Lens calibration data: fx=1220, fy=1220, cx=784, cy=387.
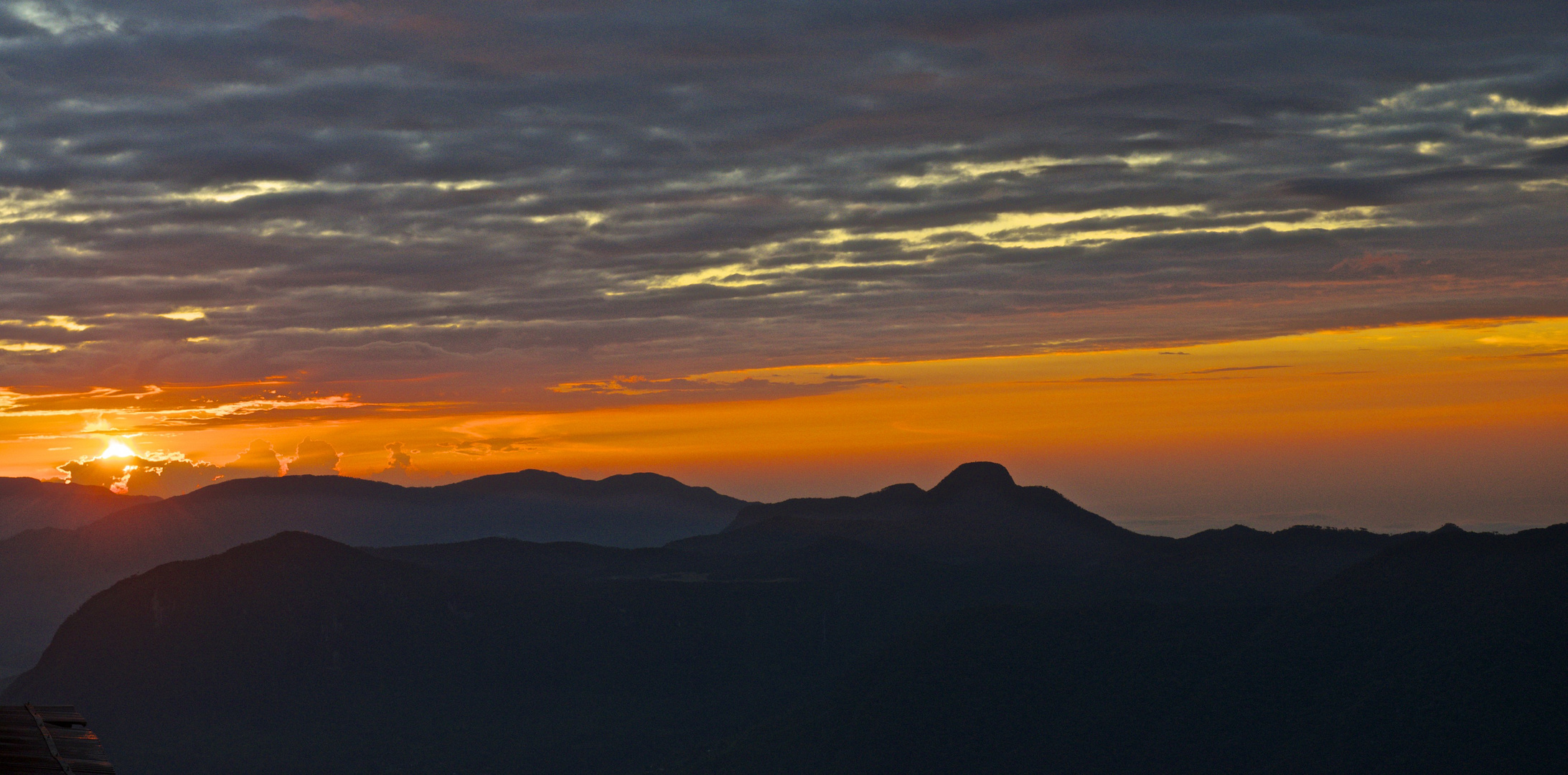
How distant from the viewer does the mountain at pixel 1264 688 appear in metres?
145

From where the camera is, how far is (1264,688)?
171m

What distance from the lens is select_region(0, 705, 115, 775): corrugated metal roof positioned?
4422cm

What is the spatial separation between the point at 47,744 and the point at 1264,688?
158613 millimetres

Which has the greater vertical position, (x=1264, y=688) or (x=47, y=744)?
(x=47, y=744)

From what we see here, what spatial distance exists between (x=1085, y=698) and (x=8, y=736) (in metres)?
154

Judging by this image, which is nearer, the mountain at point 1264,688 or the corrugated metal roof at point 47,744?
the corrugated metal roof at point 47,744

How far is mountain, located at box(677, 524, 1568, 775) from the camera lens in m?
145

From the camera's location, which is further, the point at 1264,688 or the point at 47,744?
the point at 1264,688

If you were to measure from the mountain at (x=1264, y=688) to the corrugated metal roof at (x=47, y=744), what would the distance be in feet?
444

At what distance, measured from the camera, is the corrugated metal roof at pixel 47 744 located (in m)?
44.2

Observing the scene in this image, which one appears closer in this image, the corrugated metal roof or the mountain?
the corrugated metal roof

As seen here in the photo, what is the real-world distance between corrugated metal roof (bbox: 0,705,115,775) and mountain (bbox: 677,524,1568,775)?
13519 centimetres

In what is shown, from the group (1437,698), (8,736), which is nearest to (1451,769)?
(1437,698)

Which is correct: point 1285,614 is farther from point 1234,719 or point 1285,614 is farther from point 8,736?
point 8,736
